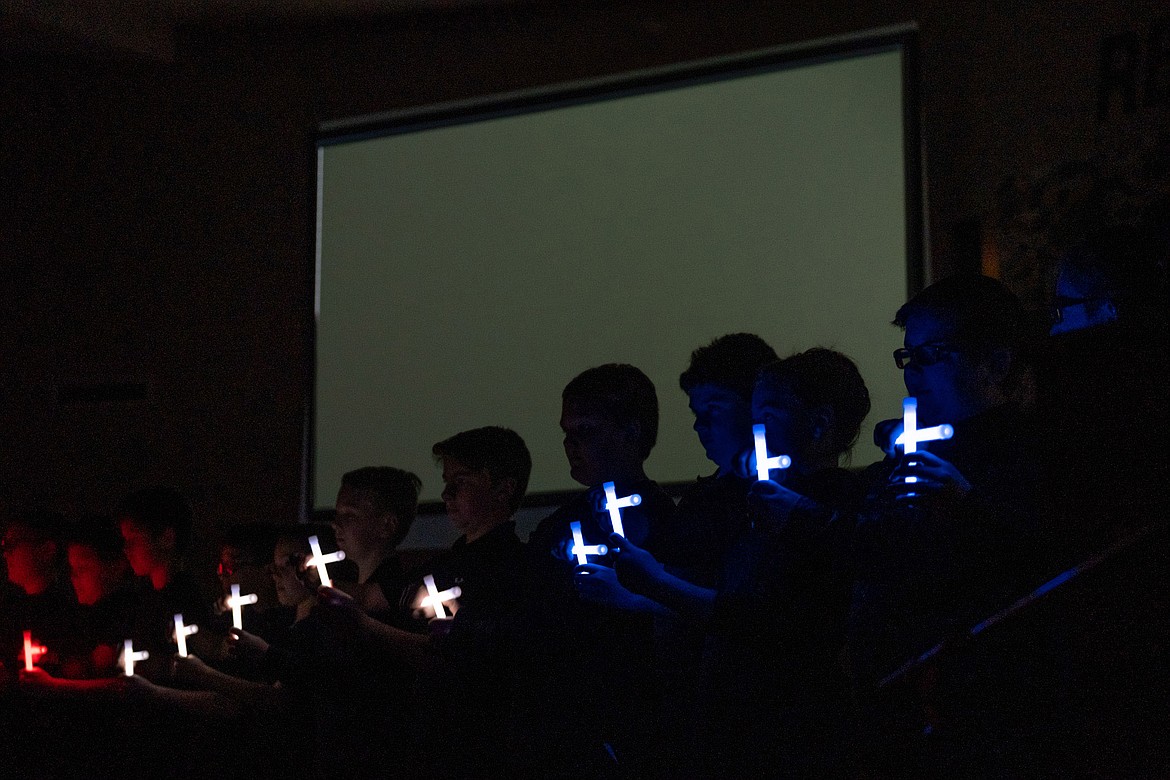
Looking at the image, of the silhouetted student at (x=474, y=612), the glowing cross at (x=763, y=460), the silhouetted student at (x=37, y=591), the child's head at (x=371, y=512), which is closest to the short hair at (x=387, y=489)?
the child's head at (x=371, y=512)

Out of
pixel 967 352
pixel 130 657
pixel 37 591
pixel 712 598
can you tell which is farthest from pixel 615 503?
pixel 37 591

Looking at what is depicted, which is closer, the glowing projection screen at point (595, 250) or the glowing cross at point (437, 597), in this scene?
the glowing cross at point (437, 597)

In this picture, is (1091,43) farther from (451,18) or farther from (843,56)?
(451,18)

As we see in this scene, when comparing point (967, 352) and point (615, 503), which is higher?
point (967, 352)

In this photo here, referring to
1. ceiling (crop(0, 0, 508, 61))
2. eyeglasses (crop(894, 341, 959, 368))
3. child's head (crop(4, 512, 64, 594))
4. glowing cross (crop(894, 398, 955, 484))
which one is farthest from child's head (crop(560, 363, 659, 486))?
ceiling (crop(0, 0, 508, 61))

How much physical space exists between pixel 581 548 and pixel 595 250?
8.80 feet

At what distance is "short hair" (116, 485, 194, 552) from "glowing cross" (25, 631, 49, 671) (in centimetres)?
55

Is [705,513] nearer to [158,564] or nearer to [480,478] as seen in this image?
[480,478]

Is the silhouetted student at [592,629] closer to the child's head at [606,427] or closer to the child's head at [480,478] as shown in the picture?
the child's head at [606,427]

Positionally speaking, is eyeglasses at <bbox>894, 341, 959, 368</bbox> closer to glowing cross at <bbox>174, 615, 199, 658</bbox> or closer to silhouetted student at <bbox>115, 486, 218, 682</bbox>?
glowing cross at <bbox>174, 615, 199, 658</bbox>

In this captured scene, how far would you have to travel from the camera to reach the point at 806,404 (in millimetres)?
2324

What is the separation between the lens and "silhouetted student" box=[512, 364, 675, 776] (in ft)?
8.86

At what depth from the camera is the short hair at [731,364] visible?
269 cm

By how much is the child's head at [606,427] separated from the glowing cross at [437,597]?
16.2 inches
